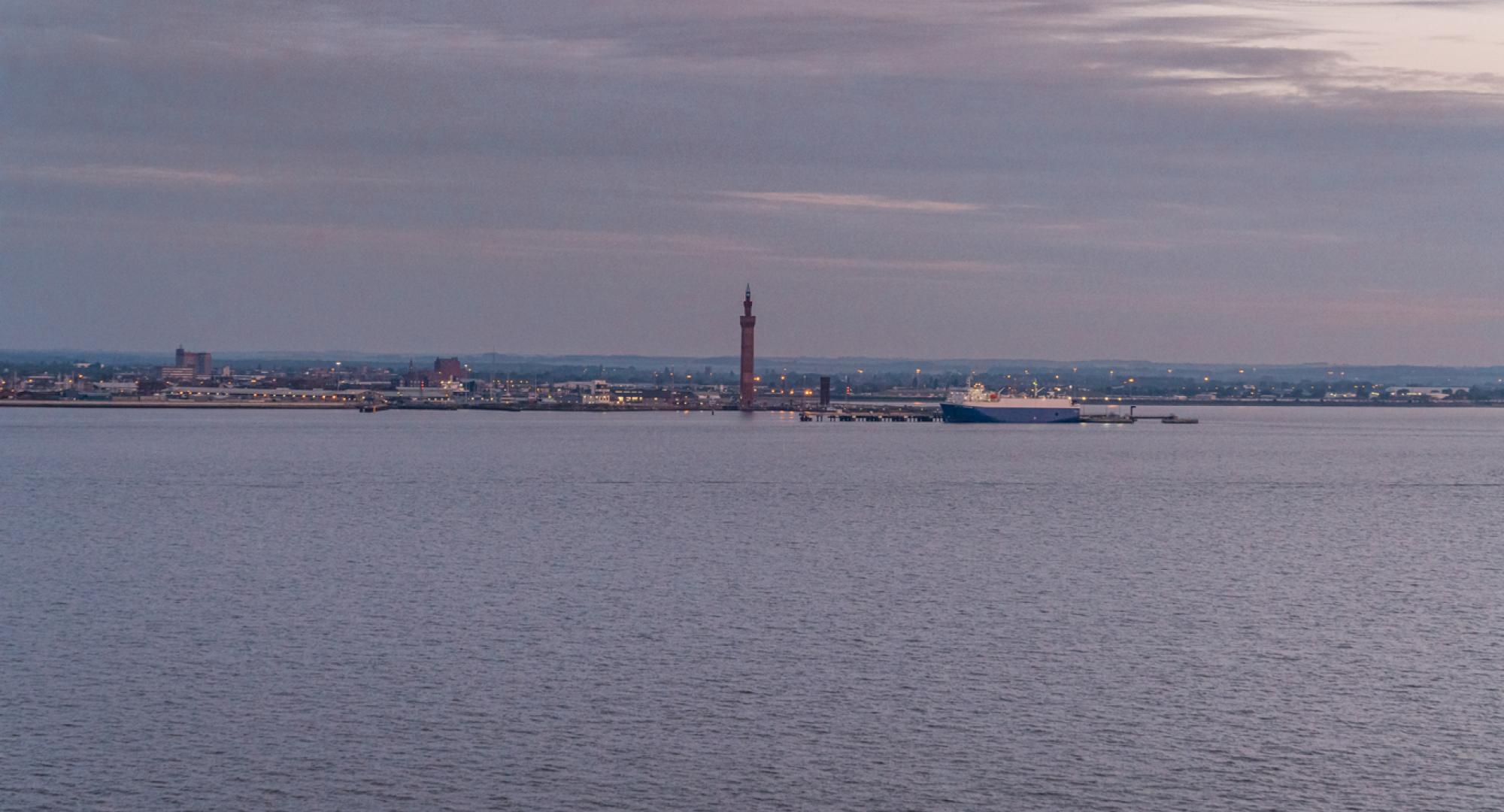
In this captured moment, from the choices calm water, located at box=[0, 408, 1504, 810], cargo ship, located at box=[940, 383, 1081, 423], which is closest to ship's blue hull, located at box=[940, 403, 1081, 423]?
cargo ship, located at box=[940, 383, 1081, 423]

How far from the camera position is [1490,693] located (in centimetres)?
2630

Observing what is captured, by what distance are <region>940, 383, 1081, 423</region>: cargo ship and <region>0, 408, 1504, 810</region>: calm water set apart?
10283 cm

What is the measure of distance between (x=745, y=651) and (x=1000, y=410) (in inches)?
5634

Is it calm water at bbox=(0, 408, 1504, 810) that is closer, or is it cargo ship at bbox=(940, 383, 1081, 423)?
calm water at bbox=(0, 408, 1504, 810)

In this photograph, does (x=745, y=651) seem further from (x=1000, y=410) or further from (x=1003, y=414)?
(x=1003, y=414)

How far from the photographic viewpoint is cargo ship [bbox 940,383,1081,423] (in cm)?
16938

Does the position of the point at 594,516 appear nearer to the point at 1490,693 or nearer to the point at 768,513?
the point at 768,513

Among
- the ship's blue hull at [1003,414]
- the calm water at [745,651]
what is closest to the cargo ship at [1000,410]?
the ship's blue hull at [1003,414]

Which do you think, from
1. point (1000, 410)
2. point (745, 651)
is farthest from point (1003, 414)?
point (745, 651)

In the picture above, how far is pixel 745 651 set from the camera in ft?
97.2

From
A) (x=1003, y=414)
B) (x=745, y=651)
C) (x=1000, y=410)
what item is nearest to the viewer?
(x=745, y=651)

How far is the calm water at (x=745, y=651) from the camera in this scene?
840 inches

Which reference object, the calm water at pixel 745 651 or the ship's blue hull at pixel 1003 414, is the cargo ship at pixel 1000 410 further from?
the calm water at pixel 745 651

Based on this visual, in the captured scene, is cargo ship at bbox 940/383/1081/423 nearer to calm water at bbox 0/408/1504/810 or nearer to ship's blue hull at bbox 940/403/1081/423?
ship's blue hull at bbox 940/403/1081/423
